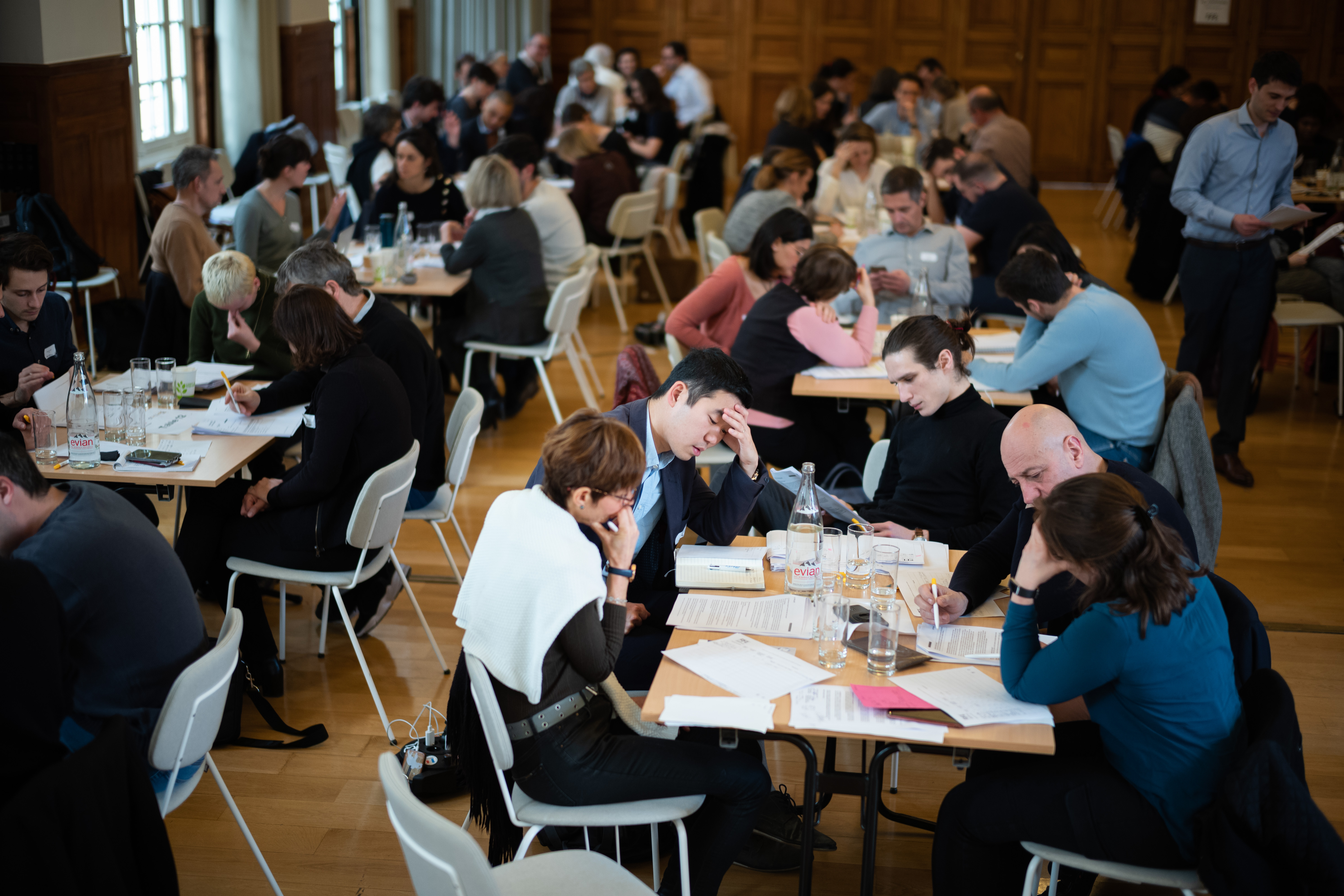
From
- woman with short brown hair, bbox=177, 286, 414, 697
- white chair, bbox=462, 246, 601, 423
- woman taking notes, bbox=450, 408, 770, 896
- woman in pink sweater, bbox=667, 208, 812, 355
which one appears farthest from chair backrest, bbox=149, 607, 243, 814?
white chair, bbox=462, 246, 601, 423

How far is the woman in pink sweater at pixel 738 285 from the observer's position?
4.82 m

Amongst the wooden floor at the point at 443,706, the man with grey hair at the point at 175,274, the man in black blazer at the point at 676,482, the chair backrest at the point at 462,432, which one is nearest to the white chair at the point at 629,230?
the wooden floor at the point at 443,706

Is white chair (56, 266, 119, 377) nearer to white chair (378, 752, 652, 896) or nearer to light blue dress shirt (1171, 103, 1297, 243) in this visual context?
white chair (378, 752, 652, 896)

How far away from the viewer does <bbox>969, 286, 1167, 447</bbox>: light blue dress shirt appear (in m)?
3.94

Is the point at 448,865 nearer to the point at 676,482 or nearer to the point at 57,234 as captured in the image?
the point at 676,482

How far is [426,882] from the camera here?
182 centimetres

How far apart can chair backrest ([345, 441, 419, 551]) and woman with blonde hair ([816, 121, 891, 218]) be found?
4822mm

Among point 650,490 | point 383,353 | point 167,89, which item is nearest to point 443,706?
point 650,490

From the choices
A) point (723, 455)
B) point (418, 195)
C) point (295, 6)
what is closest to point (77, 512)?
point (723, 455)

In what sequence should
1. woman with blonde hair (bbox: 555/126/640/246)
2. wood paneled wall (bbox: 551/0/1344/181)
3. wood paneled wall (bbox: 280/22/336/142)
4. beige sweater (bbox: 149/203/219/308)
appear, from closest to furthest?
beige sweater (bbox: 149/203/219/308)
woman with blonde hair (bbox: 555/126/640/246)
wood paneled wall (bbox: 280/22/336/142)
wood paneled wall (bbox: 551/0/1344/181)

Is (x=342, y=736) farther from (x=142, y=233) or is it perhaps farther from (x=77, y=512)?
(x=142, y=233)

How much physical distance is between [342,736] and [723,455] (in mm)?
1799

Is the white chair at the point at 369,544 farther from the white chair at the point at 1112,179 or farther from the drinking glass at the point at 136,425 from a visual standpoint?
the white chair at the point at 1112,179

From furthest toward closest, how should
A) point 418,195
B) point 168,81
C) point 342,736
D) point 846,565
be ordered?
point 168,81, point 418,195, point 342,736, point 846,565
